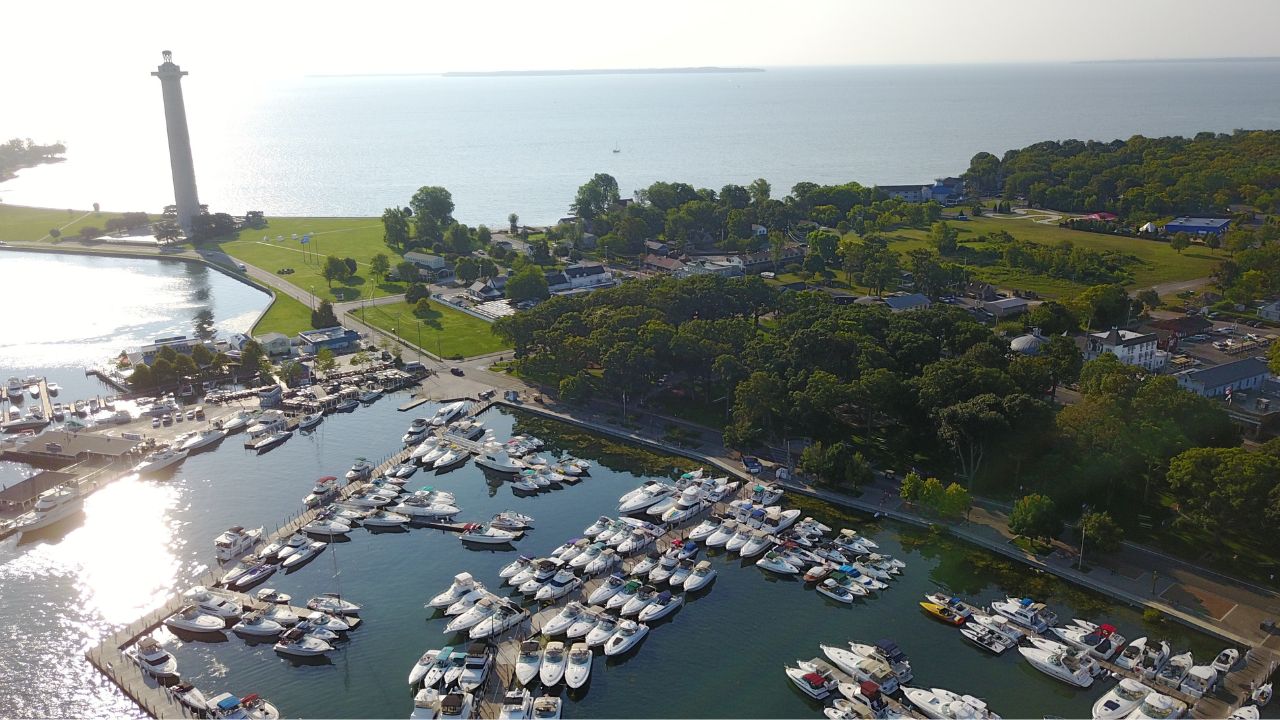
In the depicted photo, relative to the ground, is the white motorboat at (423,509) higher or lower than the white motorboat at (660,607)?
higher

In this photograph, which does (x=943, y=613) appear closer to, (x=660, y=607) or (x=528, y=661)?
(x=660, y=607)

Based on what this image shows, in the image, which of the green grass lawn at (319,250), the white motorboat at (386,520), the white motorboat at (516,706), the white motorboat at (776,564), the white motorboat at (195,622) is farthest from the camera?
the green grass lawn at (319,250)

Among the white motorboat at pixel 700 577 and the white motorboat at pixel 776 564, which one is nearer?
the white motorboat at pixel 700 577

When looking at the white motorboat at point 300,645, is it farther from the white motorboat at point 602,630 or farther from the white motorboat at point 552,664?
the white motorboat at point 602,630

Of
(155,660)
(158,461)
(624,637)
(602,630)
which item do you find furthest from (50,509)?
(624,637)

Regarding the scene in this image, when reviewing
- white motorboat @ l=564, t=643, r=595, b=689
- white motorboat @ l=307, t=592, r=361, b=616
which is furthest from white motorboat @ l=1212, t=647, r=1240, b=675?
white motorboat @ l=307, t=592, r=361, b=616

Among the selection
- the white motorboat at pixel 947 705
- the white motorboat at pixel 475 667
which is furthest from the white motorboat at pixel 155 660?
the white motorboat at pixel 947 705
